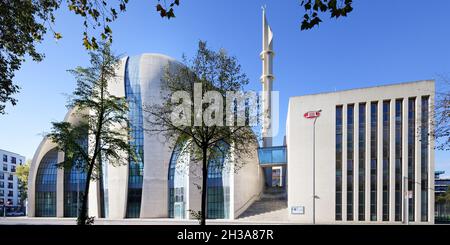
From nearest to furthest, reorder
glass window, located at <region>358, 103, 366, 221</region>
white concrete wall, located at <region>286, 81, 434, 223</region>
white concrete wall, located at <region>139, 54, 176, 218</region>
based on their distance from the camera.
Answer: white concrete wall, located at <region>286, 81, 434, 223</region>, glass window, located at <region>358, 103, 366, 221</region>, white concrete wall, located at <region>139, 54, 176, 218</region>

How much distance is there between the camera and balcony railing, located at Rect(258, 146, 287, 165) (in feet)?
157

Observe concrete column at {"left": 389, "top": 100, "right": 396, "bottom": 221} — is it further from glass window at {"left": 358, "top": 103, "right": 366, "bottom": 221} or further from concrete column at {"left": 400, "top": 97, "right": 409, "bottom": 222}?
glass window at {"left": 358, "top": 103, "right": 366, "bottom": 221}

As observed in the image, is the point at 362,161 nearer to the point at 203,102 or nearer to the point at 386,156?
the point at 386,156

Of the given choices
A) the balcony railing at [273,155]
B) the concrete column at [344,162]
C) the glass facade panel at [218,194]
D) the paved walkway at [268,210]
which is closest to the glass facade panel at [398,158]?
the concrete column at [344,162]

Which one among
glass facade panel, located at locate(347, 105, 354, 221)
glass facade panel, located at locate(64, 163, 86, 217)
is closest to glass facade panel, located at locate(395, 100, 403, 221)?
glass facade panel, located at locate(347, 105, 354, 221)

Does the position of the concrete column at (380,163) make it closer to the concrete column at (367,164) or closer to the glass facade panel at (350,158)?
the concrete column at (367,164)

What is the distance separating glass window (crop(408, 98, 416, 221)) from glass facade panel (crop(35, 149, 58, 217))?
53.3m

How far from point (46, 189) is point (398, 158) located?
54856mm

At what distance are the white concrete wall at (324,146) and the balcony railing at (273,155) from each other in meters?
9.07

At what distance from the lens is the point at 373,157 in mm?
35125

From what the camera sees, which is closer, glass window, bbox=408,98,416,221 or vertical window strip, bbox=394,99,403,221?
glass window, bbox=408,98,416,221

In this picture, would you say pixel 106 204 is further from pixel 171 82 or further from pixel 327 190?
pixel 171 82

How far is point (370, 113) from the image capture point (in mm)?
35656

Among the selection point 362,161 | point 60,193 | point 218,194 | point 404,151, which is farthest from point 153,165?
point 404,151
